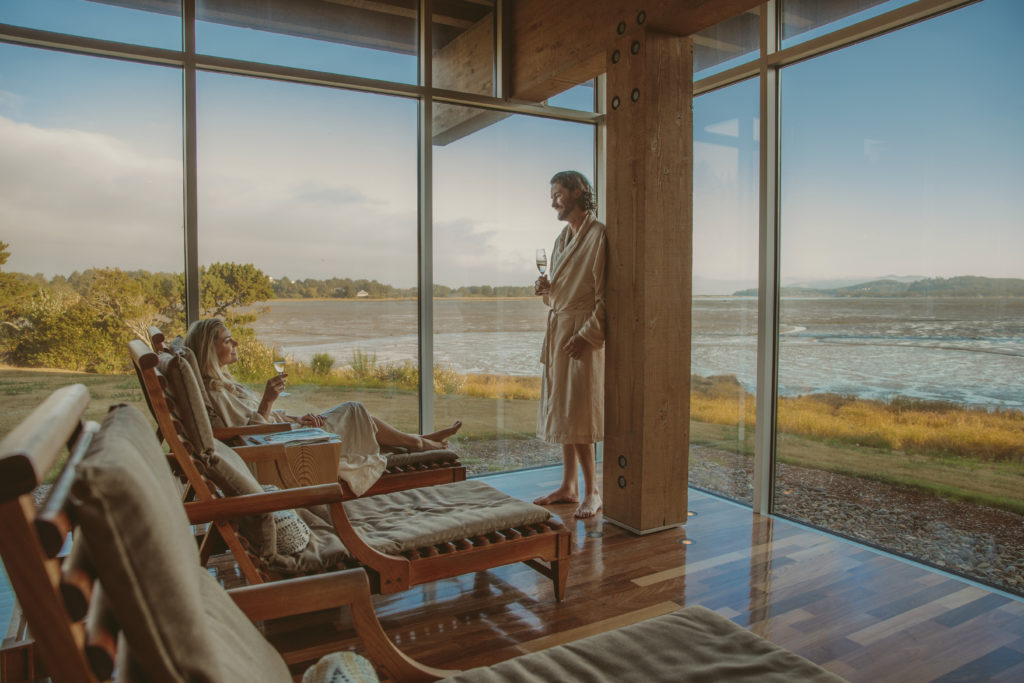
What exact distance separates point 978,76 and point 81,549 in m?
3.65

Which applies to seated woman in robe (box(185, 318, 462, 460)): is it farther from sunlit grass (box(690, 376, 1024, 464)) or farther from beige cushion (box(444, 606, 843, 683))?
beige cushion (box(444, 606, 843, 683))

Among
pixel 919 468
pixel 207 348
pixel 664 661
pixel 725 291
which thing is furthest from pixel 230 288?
pixel 919 468

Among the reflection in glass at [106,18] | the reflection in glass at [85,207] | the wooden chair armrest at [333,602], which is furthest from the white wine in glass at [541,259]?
the wooden chair armrest at [333,602]

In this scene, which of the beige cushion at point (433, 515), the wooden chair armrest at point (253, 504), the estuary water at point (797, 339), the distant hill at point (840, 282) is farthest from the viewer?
the distant hill at point (840, 282)

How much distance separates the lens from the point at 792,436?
3809 millimetres

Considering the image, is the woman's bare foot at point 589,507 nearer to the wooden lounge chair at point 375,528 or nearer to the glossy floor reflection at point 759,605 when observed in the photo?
the glossy floor reflection at point 759,605

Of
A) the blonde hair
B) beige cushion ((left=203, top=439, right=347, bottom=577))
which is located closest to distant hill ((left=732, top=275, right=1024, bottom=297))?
beige cushion ((left=203, top=439, right=347, bottom=577))

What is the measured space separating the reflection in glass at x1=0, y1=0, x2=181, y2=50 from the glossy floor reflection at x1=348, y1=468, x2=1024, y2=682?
3158 millimetres

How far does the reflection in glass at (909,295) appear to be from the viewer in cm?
295

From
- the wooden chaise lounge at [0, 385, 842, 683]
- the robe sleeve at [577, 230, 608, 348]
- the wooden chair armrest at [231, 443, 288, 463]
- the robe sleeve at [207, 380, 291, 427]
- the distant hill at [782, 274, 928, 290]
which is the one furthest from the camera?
the robe sleeve at [577, 230, 608, 348]

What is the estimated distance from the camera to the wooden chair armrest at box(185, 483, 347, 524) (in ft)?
5.86

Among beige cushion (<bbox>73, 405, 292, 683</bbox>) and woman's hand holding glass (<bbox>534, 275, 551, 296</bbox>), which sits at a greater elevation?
woman's hand holding glass (<bbox>534, 275, 551, 296</bbox>)

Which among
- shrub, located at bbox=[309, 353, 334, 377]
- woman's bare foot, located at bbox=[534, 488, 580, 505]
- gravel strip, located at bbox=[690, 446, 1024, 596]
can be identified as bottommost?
woman's bare foot, located at bbox=[534, 488, 580, 505]

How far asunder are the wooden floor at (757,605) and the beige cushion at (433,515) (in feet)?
1.17
